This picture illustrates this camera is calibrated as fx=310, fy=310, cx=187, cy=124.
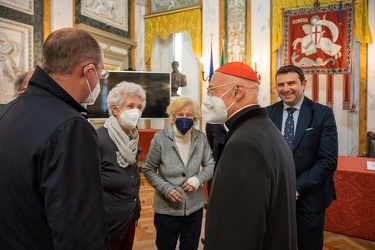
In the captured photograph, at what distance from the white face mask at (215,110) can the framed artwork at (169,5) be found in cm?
728

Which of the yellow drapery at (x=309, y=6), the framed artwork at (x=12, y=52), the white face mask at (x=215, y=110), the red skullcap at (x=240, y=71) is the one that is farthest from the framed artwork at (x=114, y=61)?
the red skullcap at (x=240, y=71)

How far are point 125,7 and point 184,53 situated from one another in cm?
208

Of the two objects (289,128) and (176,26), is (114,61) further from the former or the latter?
(289,128)

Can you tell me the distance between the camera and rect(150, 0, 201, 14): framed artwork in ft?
27.9

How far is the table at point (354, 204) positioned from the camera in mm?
3650

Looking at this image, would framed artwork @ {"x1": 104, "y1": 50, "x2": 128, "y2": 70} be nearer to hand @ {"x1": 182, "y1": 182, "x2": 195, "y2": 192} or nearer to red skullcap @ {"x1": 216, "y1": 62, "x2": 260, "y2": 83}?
hand @ {"x1": 182, "y1": 182, "x2": 195, "y2": 192}

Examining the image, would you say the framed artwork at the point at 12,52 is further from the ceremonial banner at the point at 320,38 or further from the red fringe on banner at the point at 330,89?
the red fringe on banner at the point at 330,89

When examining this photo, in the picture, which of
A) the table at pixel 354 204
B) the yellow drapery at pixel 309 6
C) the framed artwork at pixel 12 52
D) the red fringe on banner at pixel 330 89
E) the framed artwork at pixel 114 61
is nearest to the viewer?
the table at pixel 354 204

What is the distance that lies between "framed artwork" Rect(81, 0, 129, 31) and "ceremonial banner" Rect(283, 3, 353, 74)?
14.2 ft

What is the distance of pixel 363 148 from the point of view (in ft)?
21.7

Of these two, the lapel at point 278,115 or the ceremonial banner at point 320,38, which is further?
the ceremonial banner at point 320,38

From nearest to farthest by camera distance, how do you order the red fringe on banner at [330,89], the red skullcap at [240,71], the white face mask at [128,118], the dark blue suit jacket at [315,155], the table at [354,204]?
the red skullcap at [240,71] → the white face mask at [128,118] → the dark blue suit jacket at [315,155] → the table at [354,204] → the red fringe on banner at [330,89]

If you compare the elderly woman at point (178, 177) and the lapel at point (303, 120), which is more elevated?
the lapel at point (303, 120)

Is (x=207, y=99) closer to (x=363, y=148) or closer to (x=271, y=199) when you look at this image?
(x=271, y=199)
